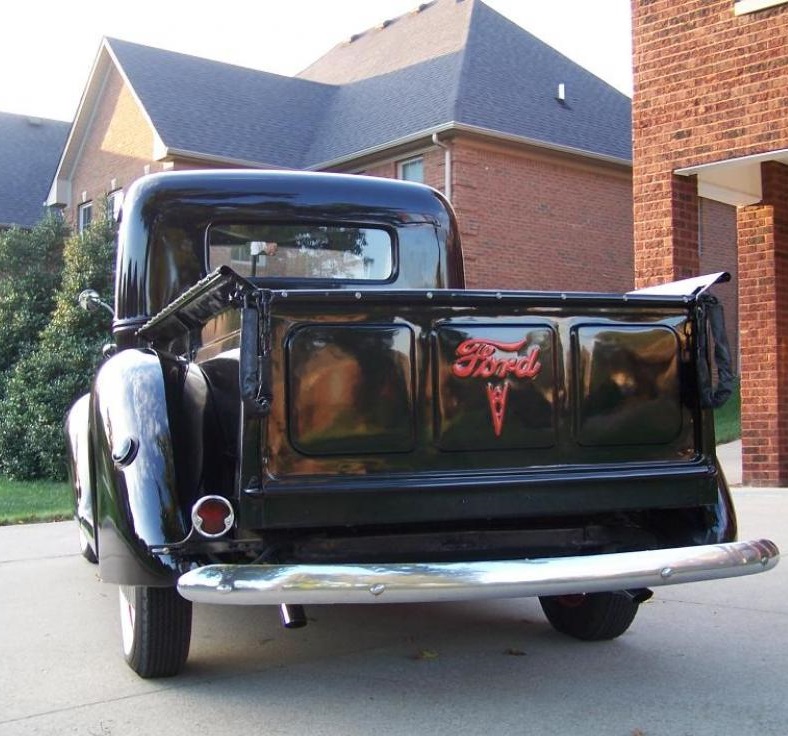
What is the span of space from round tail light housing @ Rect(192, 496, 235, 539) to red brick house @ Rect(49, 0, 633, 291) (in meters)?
15.2

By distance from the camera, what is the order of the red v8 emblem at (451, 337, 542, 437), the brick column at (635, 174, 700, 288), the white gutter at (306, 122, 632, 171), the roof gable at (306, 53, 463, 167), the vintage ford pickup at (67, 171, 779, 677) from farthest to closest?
the roof gable at (306, 53, 463, 167), the white gutter at (306, 122, 632, 171), the brick column at (635, 174, 700, 288), the red v8 emblem at (451, 337, 542, 437), the vintage ford pickup at (67, 171, 779, 677)

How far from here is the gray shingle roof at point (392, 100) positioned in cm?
1936

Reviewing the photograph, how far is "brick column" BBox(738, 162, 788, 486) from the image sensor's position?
9602 millimetres

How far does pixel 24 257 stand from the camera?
17734mm

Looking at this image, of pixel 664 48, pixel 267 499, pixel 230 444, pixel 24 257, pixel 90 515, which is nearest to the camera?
pixel 267 499

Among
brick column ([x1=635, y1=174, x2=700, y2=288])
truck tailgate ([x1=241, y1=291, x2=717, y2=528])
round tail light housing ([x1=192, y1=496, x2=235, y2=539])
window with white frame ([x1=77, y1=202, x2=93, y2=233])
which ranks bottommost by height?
round tail light housing ([x1=192, y1=496, x2=235, y2=539])

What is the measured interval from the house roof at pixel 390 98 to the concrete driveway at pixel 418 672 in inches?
546

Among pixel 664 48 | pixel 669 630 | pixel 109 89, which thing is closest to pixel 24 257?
pixel 109 89

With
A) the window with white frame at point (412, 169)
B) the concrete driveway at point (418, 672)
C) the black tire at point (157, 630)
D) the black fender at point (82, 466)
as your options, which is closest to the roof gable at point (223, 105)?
the window with white frame at point (412, 169)

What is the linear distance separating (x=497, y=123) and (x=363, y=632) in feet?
49.5

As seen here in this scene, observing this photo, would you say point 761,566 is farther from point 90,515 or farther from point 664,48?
point 664,48

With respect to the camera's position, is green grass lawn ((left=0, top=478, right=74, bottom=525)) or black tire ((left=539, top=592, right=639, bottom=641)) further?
green grass lawn ((left=0, top=478, right=74, bottom=525))

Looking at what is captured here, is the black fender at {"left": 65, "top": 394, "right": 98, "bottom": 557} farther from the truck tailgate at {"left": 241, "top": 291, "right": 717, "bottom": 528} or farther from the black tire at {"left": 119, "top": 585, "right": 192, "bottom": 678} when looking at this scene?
the truck tailgate at {"left": 241, "top": 291, "right": 717, "bottom": 528}

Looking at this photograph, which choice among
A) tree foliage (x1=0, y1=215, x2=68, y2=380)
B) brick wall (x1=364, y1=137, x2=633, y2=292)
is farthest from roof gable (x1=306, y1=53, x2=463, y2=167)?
tree foliage (x1=0, y1=215, x2=68, y2=380)
